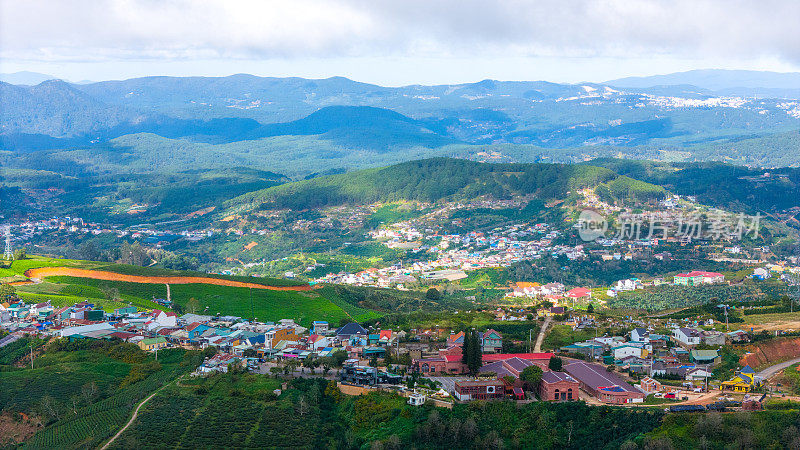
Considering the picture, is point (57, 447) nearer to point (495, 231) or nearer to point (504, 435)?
point (504, 435)

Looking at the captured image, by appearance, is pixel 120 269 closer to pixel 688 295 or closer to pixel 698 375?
pixel 688 295

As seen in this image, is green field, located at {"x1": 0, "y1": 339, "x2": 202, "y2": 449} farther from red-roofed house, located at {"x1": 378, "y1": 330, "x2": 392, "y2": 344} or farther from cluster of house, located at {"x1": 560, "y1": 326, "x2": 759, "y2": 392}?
cluster of house, located at {"x1": 560, "y1": 326, "x2": 759, "y2": 392}

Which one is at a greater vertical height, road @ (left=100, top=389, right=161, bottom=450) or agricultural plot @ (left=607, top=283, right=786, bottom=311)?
road @ (left=100, top=389, right=161, bottom=450)

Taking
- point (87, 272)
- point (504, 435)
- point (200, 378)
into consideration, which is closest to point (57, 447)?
point (200, 378)

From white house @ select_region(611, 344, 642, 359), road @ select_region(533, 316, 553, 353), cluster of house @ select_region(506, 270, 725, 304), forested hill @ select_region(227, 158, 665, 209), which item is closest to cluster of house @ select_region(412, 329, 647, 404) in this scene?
white house @ select_region(611, 344, 642, 359)

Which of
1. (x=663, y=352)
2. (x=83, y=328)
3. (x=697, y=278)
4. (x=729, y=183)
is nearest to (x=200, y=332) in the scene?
(x=83, y=328)

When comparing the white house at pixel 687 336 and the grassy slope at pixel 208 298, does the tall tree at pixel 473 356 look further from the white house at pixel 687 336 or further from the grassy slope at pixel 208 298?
the grassy slope at pixel 208 298

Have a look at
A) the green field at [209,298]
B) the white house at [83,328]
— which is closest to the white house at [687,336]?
the green field at [209,298]
